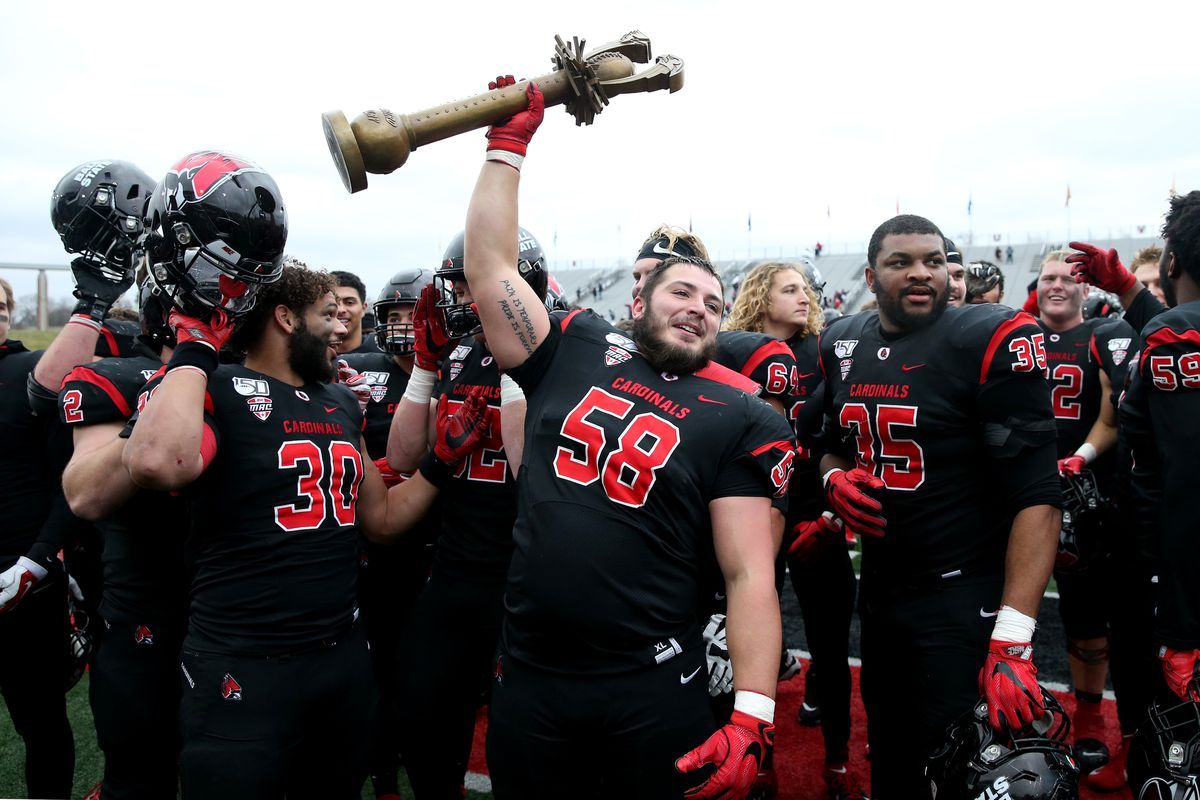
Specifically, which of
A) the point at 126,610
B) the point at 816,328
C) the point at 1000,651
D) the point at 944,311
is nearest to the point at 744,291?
the point at 816,328

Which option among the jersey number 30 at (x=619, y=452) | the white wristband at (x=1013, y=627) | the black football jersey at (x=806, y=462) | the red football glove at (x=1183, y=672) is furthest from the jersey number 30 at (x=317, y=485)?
the red football glove at (x=1183, y=672)

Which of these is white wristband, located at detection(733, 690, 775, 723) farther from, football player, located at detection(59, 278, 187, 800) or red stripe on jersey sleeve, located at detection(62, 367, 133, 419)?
red stripe on jersey sleeve, located at detection(62, 367, 133, 419)

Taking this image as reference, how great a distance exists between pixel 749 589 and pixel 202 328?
6.43 ft

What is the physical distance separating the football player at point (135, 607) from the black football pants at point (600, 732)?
148 centimetres

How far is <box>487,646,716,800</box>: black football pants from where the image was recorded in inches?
90.3

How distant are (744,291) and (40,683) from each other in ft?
13.7

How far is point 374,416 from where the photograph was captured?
462 cm

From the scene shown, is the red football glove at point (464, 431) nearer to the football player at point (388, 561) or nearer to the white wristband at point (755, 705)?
the football player at point (388, 561)

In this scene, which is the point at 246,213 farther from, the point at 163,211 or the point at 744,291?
the point at 744,291

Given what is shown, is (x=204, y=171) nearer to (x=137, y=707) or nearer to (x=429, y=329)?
(x=429, y=329)

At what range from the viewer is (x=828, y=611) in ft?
14.7

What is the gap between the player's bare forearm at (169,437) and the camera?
2.43 m

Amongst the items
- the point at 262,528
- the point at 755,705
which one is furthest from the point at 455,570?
the point at 755,705

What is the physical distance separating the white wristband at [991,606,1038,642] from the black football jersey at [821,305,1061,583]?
10.0 inches
